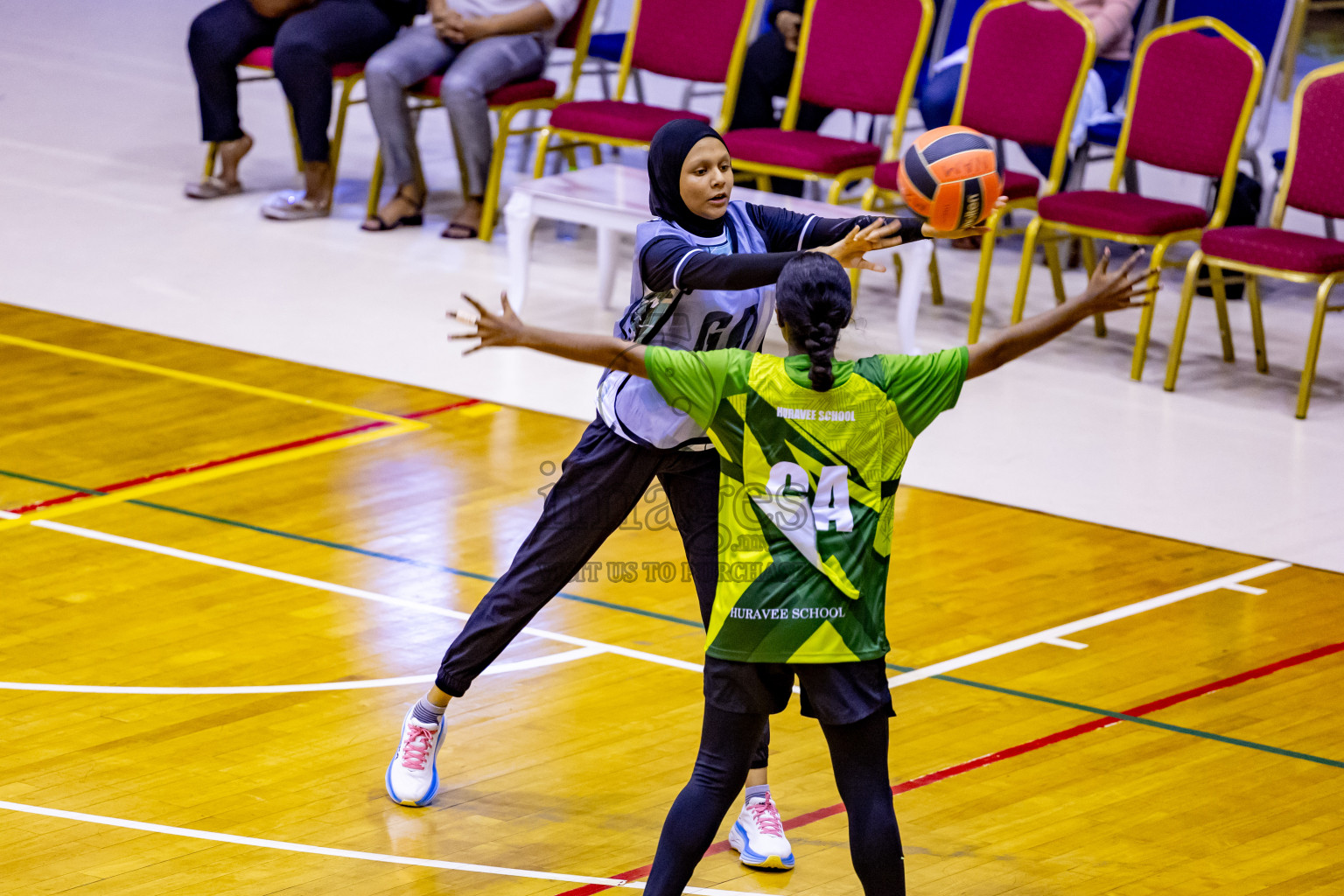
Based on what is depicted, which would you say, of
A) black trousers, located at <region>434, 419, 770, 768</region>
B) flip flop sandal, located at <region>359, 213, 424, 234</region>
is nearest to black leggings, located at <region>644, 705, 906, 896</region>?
black trousers, located at <region>434, 419, 770, 768</region>

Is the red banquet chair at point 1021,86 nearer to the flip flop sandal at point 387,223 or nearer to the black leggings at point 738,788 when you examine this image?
the flip flop sandal at point 387,223

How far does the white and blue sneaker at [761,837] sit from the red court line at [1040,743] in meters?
0.07

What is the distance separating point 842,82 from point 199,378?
3.20 meters

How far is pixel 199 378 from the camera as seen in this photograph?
22.2 ft

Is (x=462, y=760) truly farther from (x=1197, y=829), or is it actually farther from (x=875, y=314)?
(x=875, y=314)

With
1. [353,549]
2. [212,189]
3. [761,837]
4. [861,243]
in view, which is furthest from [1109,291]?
[212,189]

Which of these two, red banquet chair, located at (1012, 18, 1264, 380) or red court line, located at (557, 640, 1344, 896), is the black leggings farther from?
red banquet chair, located at (1012, 18, 1264, 380)

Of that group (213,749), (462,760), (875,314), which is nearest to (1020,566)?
(462,760)

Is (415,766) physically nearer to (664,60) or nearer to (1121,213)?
(1121,213)

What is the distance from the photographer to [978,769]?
4.06 meters

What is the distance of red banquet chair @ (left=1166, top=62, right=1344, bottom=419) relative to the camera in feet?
22.4

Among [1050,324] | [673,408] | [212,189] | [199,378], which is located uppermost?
[1050,324]

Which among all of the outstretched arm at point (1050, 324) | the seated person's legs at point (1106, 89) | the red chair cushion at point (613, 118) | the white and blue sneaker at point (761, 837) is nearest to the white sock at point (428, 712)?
the white and blue sneaker at point (761, 837)

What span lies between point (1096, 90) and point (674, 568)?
165 inches
